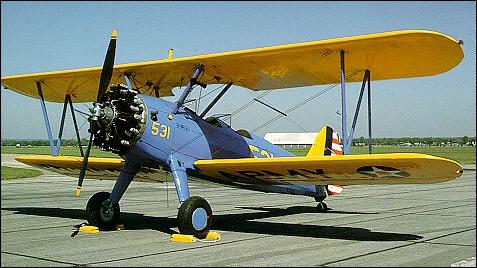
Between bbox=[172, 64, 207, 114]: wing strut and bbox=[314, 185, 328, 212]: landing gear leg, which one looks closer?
bbox=[172, 64, 207, 114]: wing strut

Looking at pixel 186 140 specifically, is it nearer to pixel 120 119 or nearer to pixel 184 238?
pixel 120 119

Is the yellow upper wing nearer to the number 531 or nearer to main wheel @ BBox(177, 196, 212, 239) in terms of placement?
the number 531

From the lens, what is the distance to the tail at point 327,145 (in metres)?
13.0

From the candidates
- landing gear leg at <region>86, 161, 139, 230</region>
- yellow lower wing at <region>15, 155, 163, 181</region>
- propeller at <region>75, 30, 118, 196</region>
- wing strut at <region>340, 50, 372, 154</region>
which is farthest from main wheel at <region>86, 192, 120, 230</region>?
wing strut at <region>340, 50, 372, 154</region>

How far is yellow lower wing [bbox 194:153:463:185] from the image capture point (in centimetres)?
788

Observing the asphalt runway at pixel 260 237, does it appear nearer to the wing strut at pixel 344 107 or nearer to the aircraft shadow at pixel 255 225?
the aircraft shadow at pixel 255 225

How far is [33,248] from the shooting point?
302 inches

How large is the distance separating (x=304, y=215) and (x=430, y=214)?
2.79 metres

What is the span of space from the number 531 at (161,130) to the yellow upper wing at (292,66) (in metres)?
1.34

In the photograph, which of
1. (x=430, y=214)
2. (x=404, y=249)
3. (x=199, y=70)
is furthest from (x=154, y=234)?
(x=430, y=214)

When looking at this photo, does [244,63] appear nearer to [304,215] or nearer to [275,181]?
[275,181]

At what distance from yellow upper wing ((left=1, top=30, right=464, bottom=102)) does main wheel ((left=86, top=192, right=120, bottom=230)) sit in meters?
2.51

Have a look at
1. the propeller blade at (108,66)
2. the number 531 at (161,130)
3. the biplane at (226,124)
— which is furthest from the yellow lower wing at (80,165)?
the propeller blade at (108,66)

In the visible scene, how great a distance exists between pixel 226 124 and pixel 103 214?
2767mm
